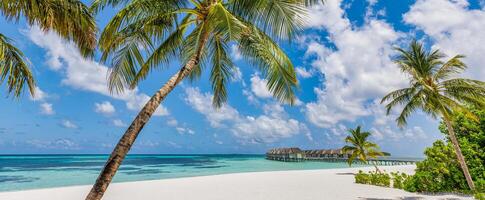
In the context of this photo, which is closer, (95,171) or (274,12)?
(274,12)

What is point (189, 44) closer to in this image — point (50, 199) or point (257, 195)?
point (257, 195)

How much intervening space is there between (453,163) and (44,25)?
1429 centimetres

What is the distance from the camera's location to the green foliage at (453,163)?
11.9 metres

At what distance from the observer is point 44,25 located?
4.77 m

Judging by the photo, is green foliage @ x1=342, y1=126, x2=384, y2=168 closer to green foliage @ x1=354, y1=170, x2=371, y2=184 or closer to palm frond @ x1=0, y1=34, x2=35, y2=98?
green foliage @ x1=354, y1=170, x2=371, y2=184

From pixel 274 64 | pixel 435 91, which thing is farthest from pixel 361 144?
pixel 274 64

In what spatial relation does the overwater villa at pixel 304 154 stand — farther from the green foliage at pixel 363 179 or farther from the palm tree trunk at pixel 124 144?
the palm tree trunk at pixel 124 144

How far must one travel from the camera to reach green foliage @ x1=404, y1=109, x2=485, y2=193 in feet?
39.0

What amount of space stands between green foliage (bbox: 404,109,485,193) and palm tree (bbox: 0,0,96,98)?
1280 cm

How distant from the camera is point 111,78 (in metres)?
6.43

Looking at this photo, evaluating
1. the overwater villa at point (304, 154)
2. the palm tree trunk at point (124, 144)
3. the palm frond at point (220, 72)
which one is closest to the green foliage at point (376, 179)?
the palm frond at point (220, 72)

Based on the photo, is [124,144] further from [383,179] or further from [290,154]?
[290,154]

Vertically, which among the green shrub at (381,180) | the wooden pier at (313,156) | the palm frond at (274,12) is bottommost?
the green shrub at (381,180)

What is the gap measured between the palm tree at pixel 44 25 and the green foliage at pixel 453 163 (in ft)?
42.0
